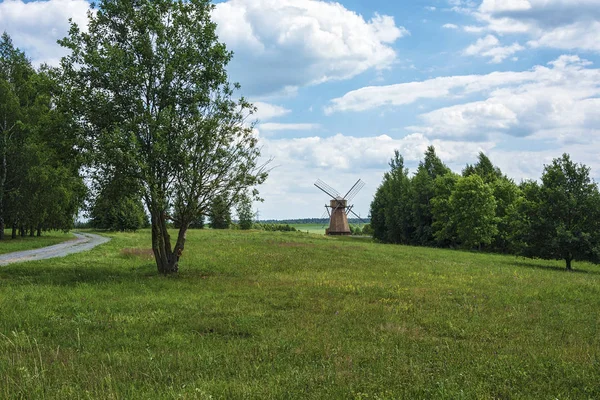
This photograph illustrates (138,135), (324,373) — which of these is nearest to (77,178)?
(138,135)

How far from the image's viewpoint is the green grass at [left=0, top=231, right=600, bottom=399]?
300 inches

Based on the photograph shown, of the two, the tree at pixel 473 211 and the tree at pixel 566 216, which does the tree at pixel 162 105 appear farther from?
the tree at pixel 473 211

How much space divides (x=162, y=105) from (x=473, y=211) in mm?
53423

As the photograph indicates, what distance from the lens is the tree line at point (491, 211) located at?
130 feet

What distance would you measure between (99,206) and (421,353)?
19.3 m

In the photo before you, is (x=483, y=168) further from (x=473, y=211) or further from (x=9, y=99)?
(x=9, y=99)

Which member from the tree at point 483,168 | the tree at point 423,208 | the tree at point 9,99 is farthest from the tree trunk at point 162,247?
the tree at point 483,168

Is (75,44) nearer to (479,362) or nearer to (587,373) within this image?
(479,362)

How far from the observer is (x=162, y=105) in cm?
2377

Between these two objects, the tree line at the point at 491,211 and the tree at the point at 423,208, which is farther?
the tree at the point at 423,208

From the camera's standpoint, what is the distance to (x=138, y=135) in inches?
878

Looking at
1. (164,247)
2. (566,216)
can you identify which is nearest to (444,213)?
(566,216)

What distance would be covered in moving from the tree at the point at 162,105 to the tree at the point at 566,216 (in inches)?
1115

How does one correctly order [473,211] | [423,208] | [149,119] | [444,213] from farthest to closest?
[423,208], [444,213], [473,211], [149,119]
